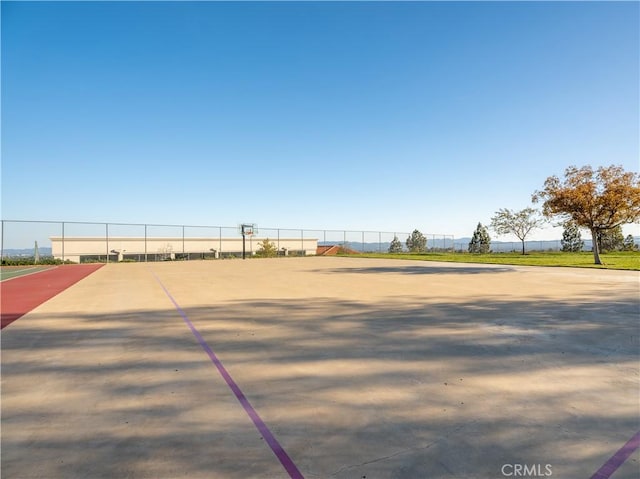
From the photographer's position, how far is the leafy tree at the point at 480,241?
44775mm

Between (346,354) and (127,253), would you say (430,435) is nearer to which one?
(346,354)

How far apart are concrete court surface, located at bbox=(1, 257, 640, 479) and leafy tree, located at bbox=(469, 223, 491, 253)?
41.4 metres

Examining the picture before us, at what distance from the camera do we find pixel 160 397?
10.2 ft

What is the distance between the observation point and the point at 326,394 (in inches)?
124

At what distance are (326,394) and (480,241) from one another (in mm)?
49609

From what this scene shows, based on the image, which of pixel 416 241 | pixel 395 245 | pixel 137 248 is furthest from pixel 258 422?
pixel 416 241

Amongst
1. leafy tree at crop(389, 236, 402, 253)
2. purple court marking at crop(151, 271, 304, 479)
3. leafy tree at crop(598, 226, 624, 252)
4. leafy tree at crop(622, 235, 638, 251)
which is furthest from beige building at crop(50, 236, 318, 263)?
leafy tree at crop(622, 235, 638, 251)

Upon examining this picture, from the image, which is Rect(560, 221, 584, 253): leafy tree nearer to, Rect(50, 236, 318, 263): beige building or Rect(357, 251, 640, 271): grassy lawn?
Rect(357, 251, 640, 271): grassy lawn

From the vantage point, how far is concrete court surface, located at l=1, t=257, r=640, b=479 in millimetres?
2203

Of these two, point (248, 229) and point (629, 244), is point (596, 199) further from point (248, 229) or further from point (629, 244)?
point (248, 229)

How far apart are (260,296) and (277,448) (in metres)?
6.91

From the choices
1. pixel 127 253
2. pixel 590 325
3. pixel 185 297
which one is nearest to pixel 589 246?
pixel 590 325

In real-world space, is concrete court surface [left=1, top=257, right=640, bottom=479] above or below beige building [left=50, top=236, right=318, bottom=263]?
below

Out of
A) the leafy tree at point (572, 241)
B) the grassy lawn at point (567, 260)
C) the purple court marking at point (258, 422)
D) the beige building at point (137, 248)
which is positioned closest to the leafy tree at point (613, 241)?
the leafy tree at point (572, 241)
